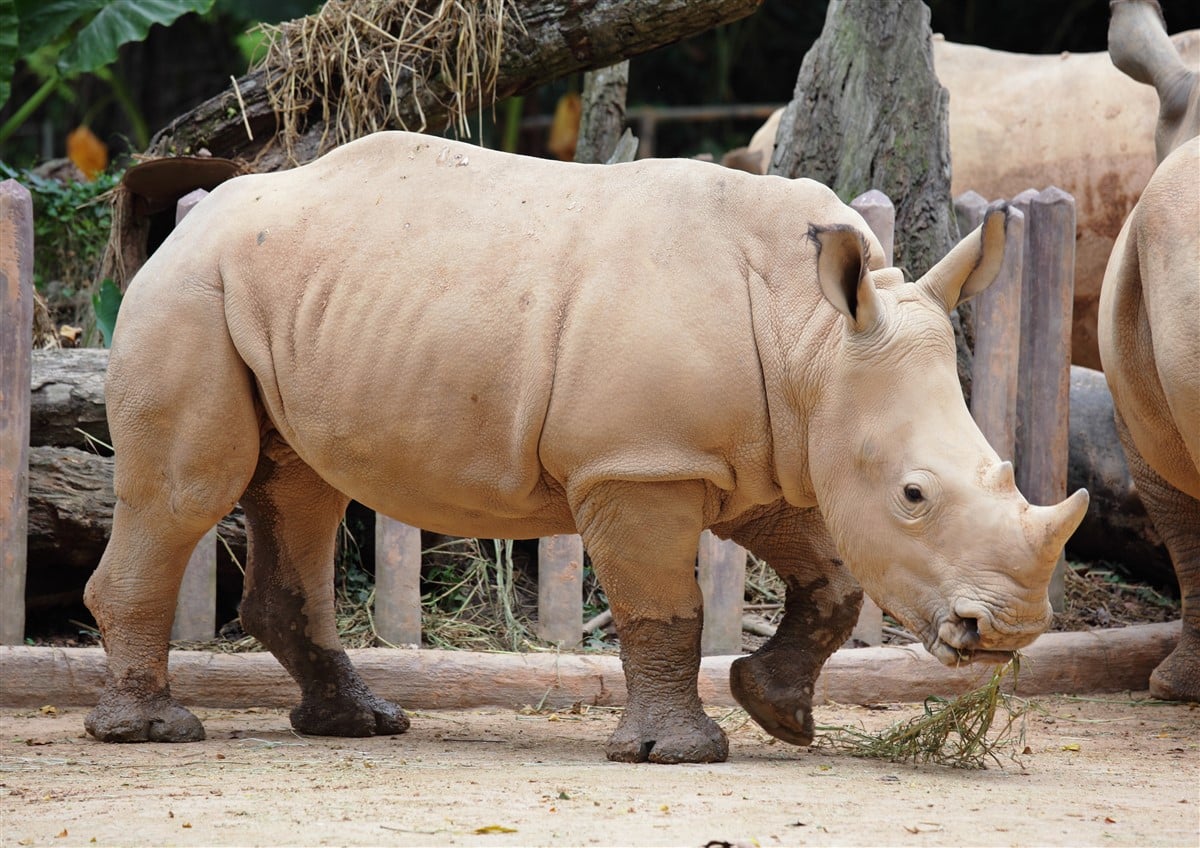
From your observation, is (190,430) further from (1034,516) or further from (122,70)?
(122,70)

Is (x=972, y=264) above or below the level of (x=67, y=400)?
above

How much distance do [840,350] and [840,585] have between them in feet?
2.79

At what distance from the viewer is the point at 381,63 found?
23.7ft

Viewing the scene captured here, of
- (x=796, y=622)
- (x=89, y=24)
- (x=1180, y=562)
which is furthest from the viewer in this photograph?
(x=89, y=24)

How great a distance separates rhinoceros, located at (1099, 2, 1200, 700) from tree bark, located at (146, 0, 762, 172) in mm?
1738

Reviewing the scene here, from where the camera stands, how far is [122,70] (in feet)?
50.8

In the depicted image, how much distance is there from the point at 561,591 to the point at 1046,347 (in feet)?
7.31

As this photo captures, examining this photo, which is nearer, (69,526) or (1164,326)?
(1164,326)

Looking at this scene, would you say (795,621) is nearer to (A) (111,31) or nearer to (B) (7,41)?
(B) (7,41)

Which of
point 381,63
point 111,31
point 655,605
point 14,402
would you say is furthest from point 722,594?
point 111,31

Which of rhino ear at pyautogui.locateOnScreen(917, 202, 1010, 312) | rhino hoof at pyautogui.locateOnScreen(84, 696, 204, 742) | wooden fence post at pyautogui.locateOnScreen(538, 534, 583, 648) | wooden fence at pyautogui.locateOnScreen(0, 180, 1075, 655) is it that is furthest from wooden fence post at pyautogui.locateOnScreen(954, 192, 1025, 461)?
rhino hoof at pyautogui.locateOnScreen(84, 696, 204, 742)

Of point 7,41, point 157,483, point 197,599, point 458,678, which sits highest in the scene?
point 7,41

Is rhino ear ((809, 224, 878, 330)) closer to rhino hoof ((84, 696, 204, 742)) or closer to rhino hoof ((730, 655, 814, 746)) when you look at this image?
rhino hoof ((730, 655, 814, 746))

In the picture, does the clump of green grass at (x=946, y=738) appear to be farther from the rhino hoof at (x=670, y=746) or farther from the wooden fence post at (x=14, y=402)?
the wooden fence post at (x=14, y=402)
